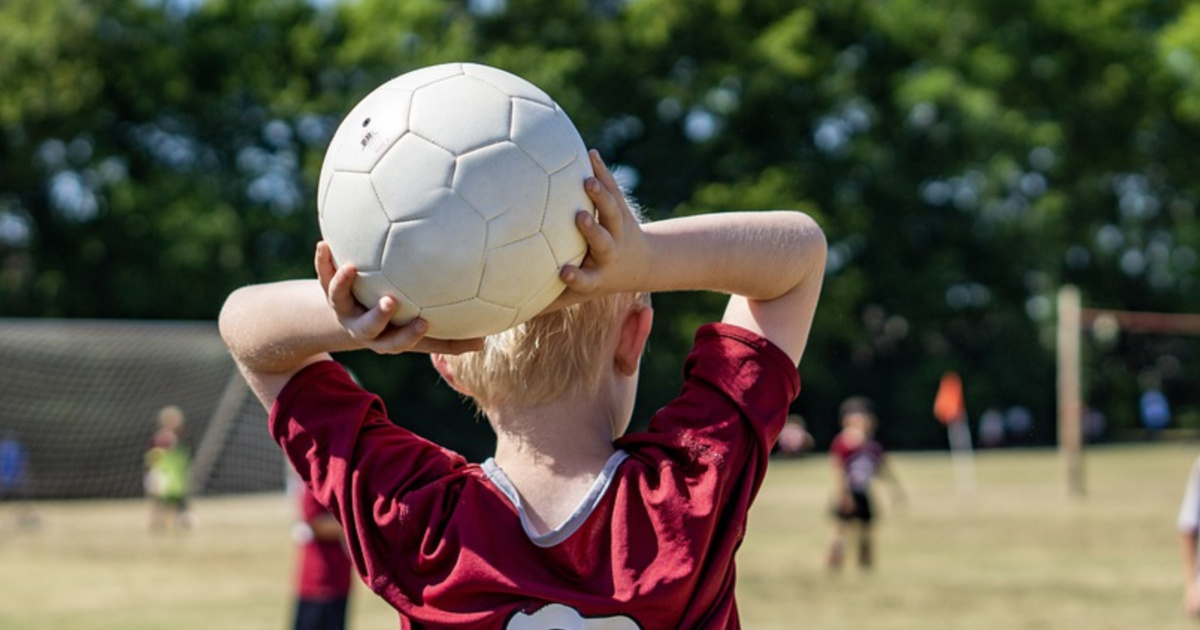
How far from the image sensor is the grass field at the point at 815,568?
1204cm

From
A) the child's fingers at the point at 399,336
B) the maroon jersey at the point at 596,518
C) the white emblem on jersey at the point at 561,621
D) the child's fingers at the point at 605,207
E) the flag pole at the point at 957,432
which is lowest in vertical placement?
the flag pole at the point at 957,432

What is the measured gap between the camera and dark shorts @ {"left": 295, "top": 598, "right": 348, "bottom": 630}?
736 cm

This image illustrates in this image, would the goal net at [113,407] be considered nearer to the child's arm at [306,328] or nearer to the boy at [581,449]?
the child's arm at [306,328]

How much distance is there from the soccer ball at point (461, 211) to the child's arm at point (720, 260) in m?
0.03

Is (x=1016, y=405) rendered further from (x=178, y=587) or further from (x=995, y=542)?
(x=178, y=587)

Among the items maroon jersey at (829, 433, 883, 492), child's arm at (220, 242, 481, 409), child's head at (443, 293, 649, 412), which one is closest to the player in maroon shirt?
child's arm at (220, 242, 481, 409)

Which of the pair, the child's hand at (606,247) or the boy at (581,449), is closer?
the child's hand at (606,247)

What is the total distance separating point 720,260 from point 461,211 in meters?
0.38

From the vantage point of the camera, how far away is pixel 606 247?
1.94 metres

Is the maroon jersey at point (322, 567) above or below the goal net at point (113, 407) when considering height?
above

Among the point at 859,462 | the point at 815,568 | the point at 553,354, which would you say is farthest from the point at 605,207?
the point at 859,462

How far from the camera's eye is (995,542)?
18.1m

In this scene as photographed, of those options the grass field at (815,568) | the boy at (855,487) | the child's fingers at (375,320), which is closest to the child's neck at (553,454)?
the child's fingers at (375,320)

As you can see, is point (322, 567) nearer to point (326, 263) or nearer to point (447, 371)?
point (447, 371)
